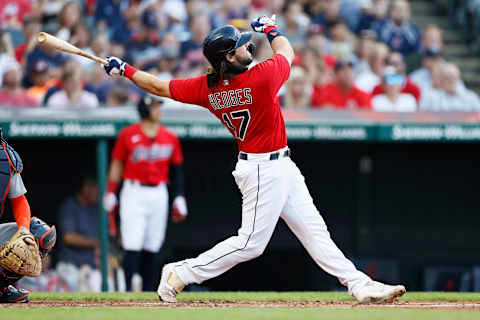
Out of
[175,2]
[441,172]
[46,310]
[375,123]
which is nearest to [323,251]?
[46,310]

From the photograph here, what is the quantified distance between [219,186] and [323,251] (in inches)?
148

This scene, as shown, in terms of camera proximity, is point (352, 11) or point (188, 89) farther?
point (352, 11)

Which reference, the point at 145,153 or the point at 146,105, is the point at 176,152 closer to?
the point at 145,153

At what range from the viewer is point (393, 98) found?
8586mm

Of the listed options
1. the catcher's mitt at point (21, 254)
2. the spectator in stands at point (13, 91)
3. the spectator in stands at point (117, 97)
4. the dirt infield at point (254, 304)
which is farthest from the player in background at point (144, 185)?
the catcher's mitt at point (21, 254)

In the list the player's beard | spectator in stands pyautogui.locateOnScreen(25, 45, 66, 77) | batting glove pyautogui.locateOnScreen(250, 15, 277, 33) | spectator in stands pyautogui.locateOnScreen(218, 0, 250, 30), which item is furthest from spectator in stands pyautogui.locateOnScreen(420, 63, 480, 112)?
the player's beard

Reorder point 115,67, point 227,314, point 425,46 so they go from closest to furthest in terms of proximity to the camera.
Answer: point 227,314
point 115,67
point 425,46

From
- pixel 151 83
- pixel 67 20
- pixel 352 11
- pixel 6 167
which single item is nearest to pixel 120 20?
pixel 67 20

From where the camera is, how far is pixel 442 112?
7574 millimetres

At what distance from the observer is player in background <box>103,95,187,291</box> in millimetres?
7156

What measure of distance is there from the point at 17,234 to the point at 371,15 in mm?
6865

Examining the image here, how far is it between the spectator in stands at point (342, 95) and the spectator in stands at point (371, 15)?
1.90 metres

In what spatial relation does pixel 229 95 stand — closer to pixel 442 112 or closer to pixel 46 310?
pixel 46 310

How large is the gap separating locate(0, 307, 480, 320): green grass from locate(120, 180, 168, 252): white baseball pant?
2645 mm
